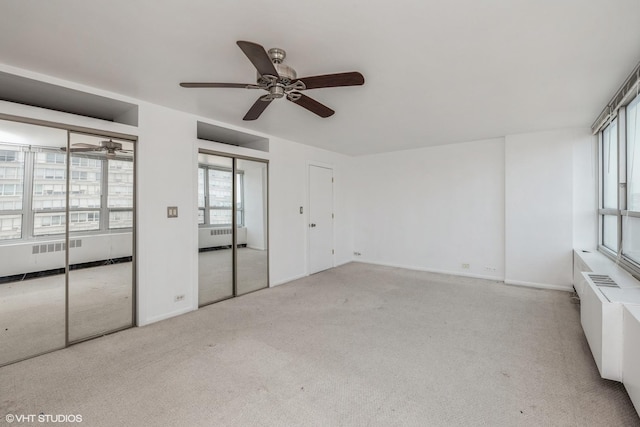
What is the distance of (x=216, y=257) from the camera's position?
151 inches

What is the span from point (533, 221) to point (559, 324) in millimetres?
1896

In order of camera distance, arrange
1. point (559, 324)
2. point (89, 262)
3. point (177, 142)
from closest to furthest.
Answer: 1. point (89, 262)
2. point (559, 324)
3. point (177, 142)

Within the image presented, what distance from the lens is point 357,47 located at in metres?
2.05

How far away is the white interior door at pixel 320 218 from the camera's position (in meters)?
5.38

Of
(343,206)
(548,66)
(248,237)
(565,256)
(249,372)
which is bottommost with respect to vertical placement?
(249,372)

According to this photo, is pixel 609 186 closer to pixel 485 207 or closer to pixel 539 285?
pixel 485 207

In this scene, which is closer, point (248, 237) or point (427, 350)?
point (427, 350)

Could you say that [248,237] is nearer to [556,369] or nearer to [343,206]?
[343,206]

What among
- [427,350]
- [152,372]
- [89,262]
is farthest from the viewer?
[89,262]

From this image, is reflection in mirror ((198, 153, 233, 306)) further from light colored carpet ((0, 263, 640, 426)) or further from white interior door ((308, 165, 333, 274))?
white interior door ((308, 165, 333, 274))

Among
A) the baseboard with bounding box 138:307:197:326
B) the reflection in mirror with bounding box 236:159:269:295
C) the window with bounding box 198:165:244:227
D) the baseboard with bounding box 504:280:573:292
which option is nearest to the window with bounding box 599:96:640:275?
the baseboard with bounding box 504:280:573:292

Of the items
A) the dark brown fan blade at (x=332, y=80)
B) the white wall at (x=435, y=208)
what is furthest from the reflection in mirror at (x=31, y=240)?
the white wall at (x=435, y=208)

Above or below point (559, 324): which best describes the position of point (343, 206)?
above

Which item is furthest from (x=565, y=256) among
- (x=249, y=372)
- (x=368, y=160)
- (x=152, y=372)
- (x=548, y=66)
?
(x=152, y=372)
